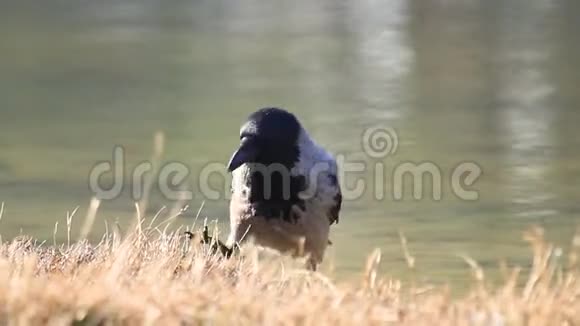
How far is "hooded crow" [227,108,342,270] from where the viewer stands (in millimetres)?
6602

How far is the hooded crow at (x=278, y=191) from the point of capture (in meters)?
6.60

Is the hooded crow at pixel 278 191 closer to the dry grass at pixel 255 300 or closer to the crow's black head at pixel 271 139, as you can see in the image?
the crow's black head at pixel 271 139

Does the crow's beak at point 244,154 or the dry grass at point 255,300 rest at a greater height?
the crow's beak at point 244,154

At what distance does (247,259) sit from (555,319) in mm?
1712

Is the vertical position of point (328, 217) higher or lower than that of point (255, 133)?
lower

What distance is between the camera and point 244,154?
6.57 m

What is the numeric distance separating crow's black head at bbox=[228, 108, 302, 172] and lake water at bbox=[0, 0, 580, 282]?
114 centimetres

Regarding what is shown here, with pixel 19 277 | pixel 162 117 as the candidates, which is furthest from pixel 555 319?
pixel 162 117

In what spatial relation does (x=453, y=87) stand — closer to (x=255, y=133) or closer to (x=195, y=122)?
(x=195, y=122)

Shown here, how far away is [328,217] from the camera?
22.6ft

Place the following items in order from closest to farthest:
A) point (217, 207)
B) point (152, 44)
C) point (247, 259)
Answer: point (247, 259) < point (217, 207) < point (152, 44)

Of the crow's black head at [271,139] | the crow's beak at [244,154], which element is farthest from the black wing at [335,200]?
the crow's beak at [244,154]

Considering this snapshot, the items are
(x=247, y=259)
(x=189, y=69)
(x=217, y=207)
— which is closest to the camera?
(x=247, y=259)

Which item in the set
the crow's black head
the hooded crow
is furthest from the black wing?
the crow's black head
